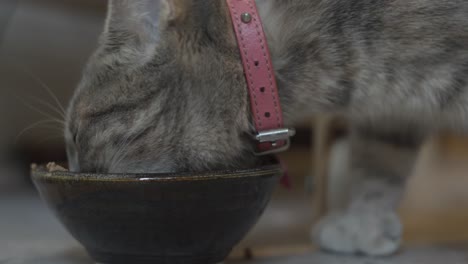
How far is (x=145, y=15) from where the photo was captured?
2.88 feet

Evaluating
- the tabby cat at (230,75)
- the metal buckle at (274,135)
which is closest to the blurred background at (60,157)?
the tabby cat at (230,75)

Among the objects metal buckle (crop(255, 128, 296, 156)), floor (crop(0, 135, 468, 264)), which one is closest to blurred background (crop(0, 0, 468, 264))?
floor (crop(0, 135, 468, 264))

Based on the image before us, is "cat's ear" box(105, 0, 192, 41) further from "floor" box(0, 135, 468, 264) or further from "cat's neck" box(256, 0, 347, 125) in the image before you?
"floor" box(0, 135, 468, 264)

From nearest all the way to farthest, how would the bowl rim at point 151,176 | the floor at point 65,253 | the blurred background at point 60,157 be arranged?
the bowl rim at point 151,176 → the floor at point 65,253 → the blurred background at point 60,157

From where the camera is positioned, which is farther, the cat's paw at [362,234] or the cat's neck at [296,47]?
the cat's paw at [362,234]

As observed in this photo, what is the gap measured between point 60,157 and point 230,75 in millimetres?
1679

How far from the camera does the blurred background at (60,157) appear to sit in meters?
1.30

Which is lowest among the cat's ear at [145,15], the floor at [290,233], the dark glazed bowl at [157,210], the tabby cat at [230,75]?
the floor at [290,233]

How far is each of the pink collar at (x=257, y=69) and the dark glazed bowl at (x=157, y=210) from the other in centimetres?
7

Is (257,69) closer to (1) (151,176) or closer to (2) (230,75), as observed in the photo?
(2) (230,75)

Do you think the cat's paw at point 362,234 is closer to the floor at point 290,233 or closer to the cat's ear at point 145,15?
the floor at point 290,233

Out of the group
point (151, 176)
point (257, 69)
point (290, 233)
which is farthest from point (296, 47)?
point (290, 233)

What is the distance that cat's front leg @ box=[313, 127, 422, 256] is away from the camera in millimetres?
1137

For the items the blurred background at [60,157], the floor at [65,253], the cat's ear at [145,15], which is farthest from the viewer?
the blurred background at [60,157]
